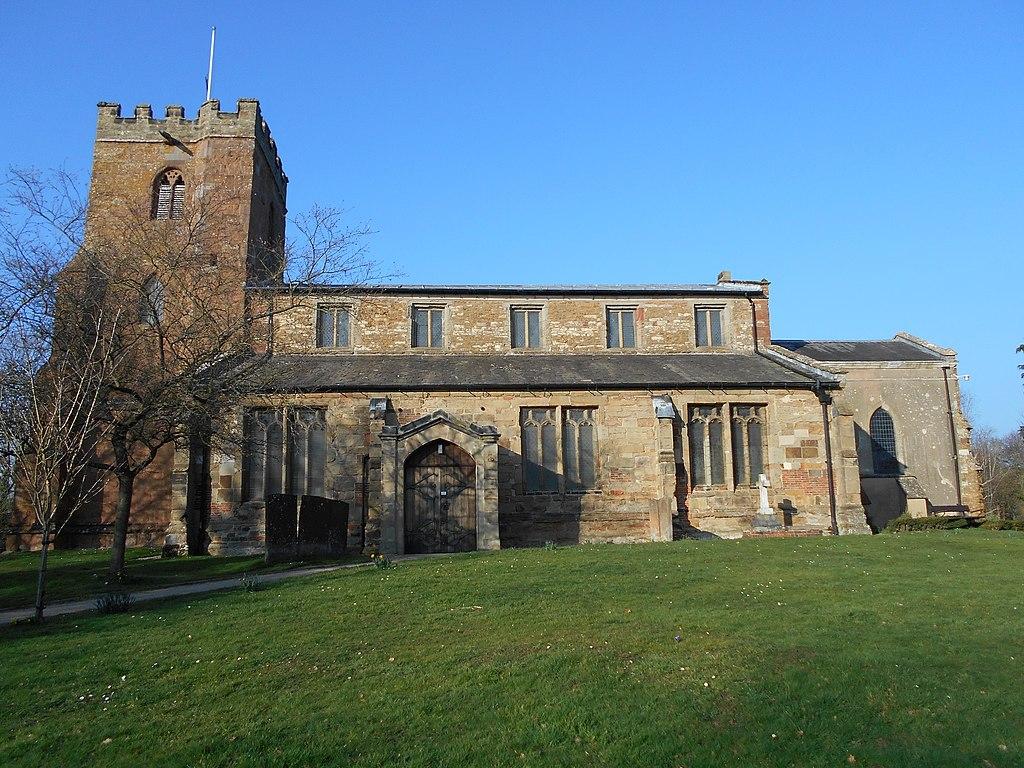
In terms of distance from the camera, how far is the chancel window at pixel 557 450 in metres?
26.9

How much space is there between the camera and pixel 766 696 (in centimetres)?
816

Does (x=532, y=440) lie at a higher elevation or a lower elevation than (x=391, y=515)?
higher

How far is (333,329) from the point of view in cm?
3045

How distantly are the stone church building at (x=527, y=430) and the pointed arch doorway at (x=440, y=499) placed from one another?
62 millimetres

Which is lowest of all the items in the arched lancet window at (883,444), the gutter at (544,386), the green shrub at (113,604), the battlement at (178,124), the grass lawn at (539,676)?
the grass lawn at (539,676)

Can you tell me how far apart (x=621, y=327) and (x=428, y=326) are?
24.8 ft

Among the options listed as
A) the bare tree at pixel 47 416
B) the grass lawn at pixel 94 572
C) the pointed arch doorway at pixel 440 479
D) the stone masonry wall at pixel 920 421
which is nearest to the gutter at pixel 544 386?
the pointed arch doorway at pixel 440 479

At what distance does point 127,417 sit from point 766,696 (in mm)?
15177

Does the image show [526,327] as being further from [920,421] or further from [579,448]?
[920,421]

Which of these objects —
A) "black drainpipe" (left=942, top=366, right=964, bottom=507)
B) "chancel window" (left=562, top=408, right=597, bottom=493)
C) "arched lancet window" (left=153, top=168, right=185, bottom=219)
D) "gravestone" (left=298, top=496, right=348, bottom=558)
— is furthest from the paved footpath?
"black drainpipe" (left=942, top=366, right=964, bottom=507)

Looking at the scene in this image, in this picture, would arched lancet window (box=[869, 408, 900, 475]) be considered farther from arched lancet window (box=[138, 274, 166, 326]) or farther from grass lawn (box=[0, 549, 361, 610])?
arched lancet window (box=[138, 274, 166, 326])

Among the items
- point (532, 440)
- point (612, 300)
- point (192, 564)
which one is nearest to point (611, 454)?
point (532, 440)

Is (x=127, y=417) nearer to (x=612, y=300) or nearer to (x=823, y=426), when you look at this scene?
(x=612, y=300)

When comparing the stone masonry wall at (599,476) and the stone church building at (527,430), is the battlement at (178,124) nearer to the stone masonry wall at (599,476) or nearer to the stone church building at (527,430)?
the stone church building at (527,430)
